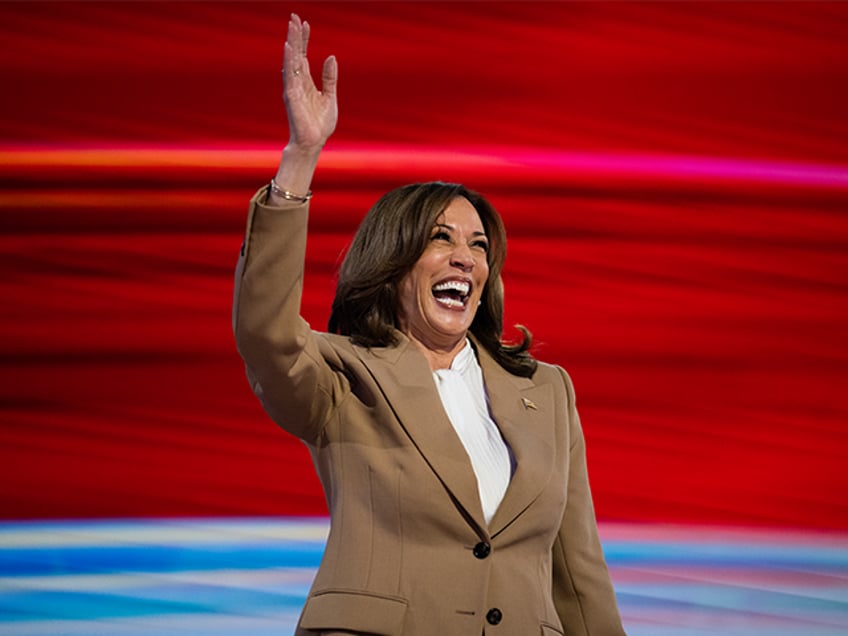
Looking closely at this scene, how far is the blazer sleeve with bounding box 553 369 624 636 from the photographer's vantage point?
1905 millimetres

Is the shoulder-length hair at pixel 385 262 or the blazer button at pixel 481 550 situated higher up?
the shoulder-length hair at pixel 385 262

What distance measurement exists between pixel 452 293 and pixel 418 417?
0.29 m

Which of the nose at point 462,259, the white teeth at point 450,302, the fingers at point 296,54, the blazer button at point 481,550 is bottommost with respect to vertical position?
the blazer button at point 481,550

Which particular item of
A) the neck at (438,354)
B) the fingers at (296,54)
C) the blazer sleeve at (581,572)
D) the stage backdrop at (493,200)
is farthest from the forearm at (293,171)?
the stage backdrop at (493,200)

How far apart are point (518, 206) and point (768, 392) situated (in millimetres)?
855

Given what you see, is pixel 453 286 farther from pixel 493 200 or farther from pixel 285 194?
pixel 493 200

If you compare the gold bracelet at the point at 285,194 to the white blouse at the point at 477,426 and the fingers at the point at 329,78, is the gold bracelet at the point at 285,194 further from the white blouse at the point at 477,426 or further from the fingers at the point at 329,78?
the white blouse at the point at 477,426

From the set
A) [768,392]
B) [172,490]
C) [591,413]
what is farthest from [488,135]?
[172,490]

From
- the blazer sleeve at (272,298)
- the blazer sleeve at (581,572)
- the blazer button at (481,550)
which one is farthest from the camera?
the blazer sleeve at (581,572)

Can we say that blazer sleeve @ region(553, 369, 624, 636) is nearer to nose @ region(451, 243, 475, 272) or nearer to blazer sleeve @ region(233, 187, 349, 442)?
nose @ region(451, 243, 475, 272)

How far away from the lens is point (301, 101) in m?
1.60

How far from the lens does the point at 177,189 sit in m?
3.07

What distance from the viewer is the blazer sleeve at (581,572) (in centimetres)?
191

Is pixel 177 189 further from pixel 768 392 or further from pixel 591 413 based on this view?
pixel 768 392
